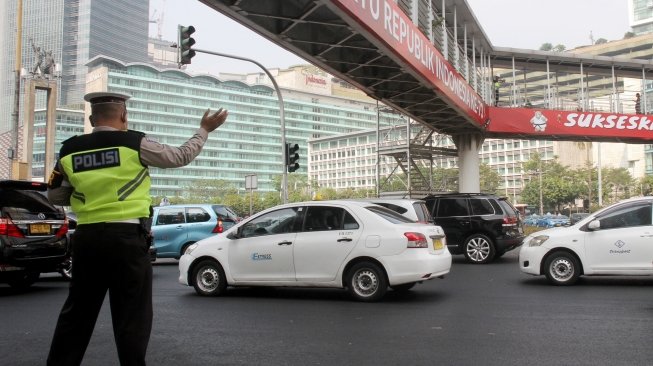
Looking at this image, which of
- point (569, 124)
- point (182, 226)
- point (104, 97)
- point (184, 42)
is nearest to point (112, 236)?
point (104, 97)

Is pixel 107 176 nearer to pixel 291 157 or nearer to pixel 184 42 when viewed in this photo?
pixel 184 42

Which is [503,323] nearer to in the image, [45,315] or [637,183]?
[45,315]

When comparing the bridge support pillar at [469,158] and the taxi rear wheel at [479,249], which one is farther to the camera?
the bridge support pillar at [469,158]

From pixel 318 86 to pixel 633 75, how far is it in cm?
12919

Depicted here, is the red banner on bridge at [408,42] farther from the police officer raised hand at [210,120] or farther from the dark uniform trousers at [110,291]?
the dark uniform trousers at [110,291]

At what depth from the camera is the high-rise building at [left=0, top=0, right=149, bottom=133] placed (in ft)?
300

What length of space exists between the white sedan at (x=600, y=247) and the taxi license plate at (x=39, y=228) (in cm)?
813

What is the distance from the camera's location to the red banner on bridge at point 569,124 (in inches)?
873

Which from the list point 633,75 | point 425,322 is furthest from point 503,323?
point 633,75

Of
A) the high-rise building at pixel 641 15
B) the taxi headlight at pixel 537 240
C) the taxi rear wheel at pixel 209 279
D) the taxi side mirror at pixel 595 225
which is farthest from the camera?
the high-rise building at pixel 641 15

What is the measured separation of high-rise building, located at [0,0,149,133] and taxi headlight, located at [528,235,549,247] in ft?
263

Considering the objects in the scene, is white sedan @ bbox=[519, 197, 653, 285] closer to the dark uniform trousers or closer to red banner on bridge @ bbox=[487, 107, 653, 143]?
the dark uniform trousers

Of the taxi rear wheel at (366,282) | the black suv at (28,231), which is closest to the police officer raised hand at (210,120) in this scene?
the taxi rear wheel at (366,282)

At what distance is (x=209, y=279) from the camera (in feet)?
29.5
